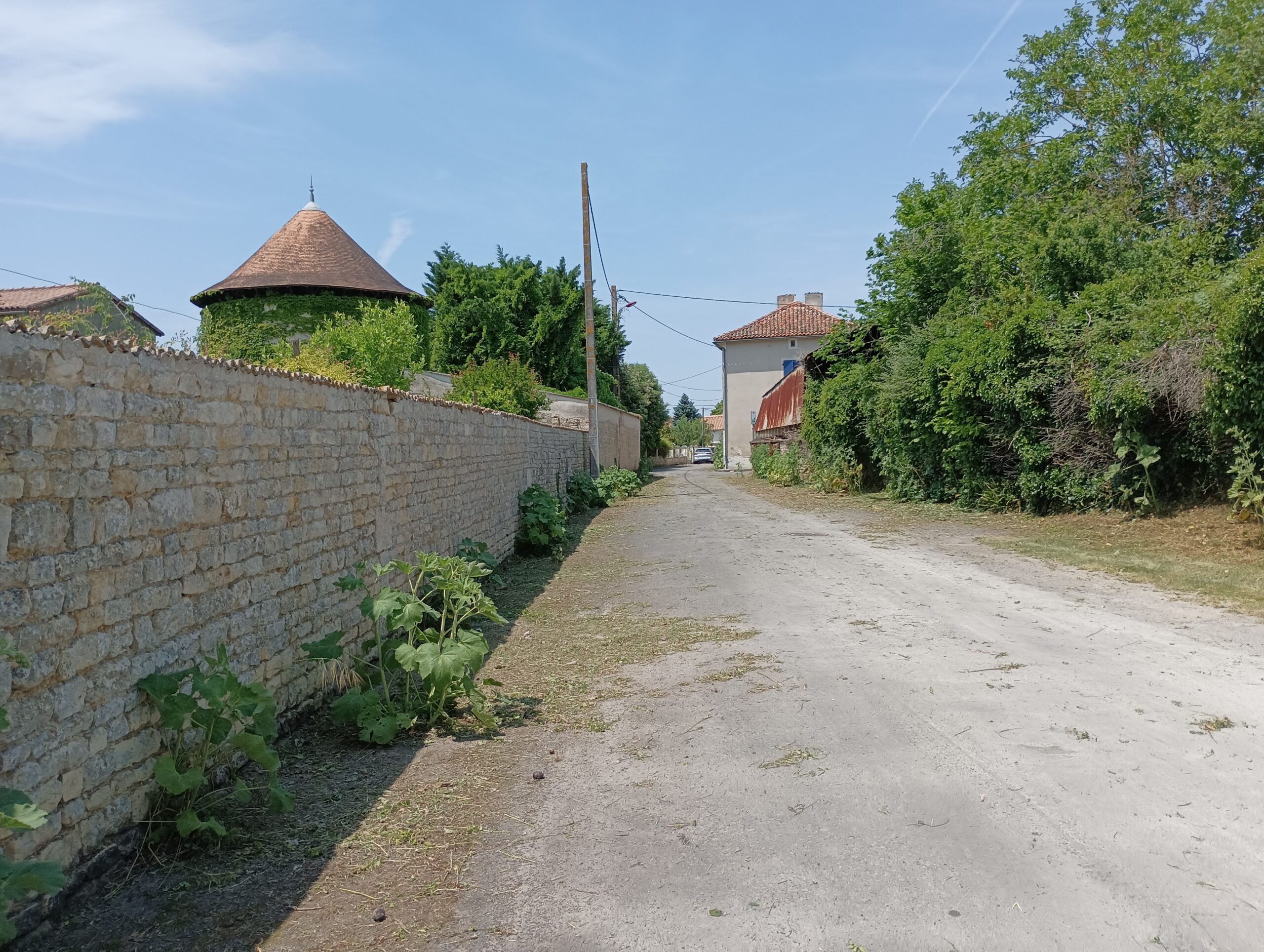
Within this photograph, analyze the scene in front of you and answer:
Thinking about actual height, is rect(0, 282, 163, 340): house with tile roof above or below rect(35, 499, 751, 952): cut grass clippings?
above

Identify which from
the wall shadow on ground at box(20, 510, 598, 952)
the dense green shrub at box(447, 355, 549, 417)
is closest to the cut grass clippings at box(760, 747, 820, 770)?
the wall shadow on ground at box(20, 510, 598, 952)

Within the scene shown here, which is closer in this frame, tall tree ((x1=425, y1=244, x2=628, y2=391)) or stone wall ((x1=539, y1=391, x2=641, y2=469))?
stone wall ((x1=539, y1=391, x2=641, y2=469))

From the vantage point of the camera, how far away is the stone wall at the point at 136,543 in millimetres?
3059

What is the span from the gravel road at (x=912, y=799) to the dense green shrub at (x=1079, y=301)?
578cm

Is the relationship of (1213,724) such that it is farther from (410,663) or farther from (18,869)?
(18,869)

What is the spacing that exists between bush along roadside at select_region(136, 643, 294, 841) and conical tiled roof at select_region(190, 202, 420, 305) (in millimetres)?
27488

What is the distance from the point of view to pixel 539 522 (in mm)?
14000

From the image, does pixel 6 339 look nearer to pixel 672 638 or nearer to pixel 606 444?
pixel 672 638

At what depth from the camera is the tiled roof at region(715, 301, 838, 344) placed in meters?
55.5

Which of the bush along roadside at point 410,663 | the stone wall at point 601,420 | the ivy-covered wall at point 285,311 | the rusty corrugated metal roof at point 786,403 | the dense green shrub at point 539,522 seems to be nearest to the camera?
the bush along roadside at point 410,663

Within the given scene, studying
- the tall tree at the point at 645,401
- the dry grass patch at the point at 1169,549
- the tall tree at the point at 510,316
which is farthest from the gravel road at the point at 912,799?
the tall tree at the point at 645,401

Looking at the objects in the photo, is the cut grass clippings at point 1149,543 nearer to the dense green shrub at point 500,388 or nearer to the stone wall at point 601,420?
the dense green shrub at point 500,388

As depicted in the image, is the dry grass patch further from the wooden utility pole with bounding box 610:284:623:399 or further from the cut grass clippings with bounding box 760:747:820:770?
the wooden utility pole with bounding box 610:284:623:399

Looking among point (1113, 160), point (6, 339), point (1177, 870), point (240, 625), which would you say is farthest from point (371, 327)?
point (1113, 160)
